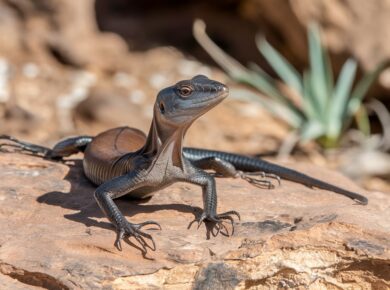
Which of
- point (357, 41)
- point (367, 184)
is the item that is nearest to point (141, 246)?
point (367, 184)

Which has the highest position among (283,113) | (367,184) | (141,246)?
(283,113)

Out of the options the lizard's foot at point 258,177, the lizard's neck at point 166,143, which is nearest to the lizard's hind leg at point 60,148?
the lizard's foot at point 258,177

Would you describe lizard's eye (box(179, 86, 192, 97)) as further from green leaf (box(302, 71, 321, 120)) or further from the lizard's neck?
green leaf (box(302, 71, 321, 120))

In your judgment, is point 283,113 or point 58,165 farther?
point 283,113

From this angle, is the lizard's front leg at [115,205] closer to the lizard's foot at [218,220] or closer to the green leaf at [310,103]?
the lizard's foot at [218,220]

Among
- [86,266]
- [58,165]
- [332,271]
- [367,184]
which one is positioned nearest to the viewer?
[86,266]

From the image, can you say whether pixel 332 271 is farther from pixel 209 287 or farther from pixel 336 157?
pixel 336 157
